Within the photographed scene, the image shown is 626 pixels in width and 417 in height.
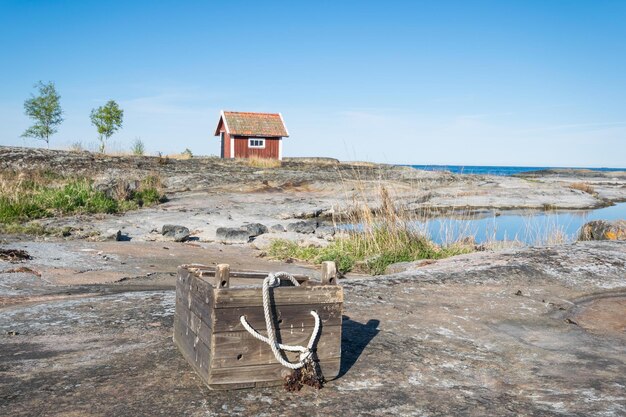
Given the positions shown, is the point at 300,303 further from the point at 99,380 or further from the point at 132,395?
the point at 99,380

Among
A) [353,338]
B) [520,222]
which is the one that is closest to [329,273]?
→ [353,338]

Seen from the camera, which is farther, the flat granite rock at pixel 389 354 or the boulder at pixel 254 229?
the boulder at pixel 254 229

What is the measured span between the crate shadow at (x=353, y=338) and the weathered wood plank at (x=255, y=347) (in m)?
0.29

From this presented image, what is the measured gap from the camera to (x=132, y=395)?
2.95m

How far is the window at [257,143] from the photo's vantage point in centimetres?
3700

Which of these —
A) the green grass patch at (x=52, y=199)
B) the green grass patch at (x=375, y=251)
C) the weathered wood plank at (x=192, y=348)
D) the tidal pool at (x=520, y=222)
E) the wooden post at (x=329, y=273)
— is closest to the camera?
the weathered wood plank at (x=192, y=348)

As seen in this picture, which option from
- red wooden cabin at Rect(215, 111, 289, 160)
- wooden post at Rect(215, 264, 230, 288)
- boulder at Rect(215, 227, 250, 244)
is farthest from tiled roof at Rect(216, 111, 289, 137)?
wooden post at Rect(215, 264, 230, 288)

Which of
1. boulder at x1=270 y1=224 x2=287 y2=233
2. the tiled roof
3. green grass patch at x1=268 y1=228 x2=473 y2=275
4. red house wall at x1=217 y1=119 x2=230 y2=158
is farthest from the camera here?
red house wall at x1=217 y1=119 x2=230 y2=158

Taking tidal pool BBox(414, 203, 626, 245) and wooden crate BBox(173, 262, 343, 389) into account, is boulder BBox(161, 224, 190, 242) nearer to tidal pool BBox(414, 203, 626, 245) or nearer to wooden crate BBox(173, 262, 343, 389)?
tidal pool BBox(414, 203, 626, 245)

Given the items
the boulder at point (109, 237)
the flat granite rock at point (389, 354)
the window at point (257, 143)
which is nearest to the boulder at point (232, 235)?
the boulder at point (109, 237)

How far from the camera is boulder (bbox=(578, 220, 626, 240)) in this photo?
9.93m

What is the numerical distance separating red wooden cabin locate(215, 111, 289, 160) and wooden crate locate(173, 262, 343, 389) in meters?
33.4

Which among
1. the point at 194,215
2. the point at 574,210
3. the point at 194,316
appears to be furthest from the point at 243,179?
the point at 194,316

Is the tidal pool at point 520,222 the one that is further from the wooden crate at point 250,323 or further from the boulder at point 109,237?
the wooden crate at point 250,323
